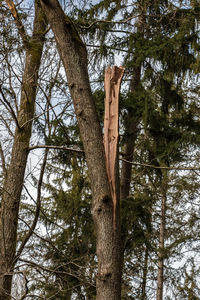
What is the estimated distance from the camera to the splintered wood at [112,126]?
3779 mm

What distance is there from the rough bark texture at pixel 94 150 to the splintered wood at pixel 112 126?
7 centimetres

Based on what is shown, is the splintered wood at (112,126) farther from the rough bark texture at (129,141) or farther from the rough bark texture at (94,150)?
the rough bark texture at (129,141)

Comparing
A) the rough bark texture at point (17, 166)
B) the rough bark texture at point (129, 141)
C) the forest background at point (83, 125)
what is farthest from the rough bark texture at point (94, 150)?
the rough bark texture at point (129, 141)

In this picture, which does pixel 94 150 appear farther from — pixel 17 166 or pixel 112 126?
pixel 17 166

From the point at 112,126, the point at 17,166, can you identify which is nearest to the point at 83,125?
the point at 112,126

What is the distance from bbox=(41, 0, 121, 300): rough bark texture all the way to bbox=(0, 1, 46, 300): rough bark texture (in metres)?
1.90

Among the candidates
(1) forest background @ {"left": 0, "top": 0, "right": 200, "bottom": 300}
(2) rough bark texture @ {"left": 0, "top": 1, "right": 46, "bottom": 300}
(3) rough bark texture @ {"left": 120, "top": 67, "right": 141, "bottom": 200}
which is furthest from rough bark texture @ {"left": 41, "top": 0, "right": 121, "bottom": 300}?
(3) rough bark texture @ {"left": 120, "top": 67, "right": 141, "bottom": 200}

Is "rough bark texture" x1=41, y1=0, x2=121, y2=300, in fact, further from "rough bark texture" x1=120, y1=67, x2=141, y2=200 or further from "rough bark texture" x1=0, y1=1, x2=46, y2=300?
"rough bark texture" x1=120, y1=67, x2=141, y2=200

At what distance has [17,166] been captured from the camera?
21.4ft

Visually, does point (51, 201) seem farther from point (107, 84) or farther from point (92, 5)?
point (107, 84)

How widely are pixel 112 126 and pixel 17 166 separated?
116 inches

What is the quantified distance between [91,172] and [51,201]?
7769mm

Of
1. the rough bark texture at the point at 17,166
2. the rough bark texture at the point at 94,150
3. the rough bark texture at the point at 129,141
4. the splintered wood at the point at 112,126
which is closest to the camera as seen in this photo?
the rough bark texture at the point at 94,150

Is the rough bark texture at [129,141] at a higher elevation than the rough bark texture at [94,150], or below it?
higher
